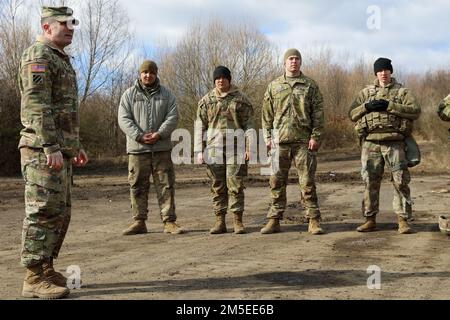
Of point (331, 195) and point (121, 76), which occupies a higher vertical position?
point (121, 76)


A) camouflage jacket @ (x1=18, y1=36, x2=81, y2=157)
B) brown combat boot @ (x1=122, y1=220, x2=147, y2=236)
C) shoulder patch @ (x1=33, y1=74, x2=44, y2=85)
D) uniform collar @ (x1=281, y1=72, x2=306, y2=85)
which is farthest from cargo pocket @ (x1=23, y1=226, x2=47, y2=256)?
uniform collar @ (x1=281, y1=72, x2=306, y2=85)

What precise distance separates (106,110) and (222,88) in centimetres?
2055

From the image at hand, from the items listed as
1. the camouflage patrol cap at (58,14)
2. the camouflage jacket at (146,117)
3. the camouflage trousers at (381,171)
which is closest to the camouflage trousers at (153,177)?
the camouflage jacket at (146,117)

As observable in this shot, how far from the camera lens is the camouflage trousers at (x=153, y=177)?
7688 mm

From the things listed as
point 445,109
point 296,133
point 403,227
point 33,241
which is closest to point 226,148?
point 296,133

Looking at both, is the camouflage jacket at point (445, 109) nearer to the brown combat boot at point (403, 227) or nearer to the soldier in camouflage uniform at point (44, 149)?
the brown combat boot at point (403, 227)

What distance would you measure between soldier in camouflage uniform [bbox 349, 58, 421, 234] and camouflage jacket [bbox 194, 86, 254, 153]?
4.92ft

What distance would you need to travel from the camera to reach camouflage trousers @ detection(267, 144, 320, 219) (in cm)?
746

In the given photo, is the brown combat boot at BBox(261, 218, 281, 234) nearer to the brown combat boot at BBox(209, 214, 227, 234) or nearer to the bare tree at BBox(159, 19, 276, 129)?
the brown combat boot at BBox(209, 214, 227, 234)

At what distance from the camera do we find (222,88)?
25.4ft

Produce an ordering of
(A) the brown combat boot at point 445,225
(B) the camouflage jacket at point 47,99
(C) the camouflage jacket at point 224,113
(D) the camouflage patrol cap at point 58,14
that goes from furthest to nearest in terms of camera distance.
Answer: (C) the camouflage jacket at point 224,113 < (A) the brown combat boot at point 445,225 < (D) the camouflage patrol cap at point 58,14 < (B) the camouflage jacket at point 47,99

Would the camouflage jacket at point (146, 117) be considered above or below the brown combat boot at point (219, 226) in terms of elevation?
above
